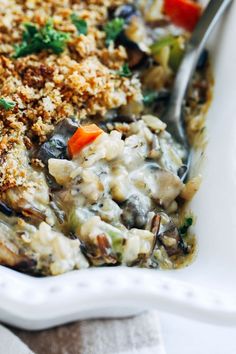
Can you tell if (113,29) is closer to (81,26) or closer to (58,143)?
(81,26)

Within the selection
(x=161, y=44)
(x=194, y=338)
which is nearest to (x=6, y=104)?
(x=161, y=44)

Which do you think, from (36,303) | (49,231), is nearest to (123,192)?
(49,231)

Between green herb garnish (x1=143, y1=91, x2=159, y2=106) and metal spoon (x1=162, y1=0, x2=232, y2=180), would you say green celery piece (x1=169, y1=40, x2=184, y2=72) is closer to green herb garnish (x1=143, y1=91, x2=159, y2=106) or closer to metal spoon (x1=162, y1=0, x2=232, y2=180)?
metal spoon (x1=162, y1=0, x2=232, y2=180)

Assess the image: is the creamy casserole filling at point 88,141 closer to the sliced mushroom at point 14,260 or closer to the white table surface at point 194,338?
the sliced mushroom at point 14,260

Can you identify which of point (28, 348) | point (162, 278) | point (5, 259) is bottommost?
point (28, 348)

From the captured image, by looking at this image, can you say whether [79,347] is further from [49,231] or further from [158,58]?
[158,58]
